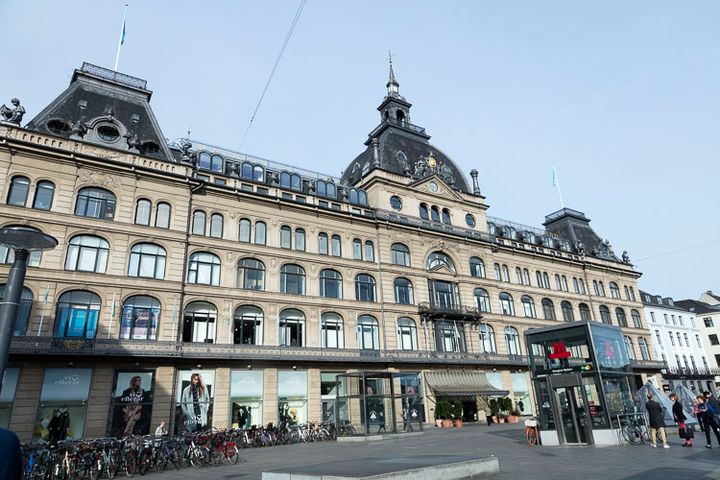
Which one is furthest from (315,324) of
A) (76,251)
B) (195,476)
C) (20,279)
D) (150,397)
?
(20,279)

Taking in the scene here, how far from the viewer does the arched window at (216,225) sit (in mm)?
35219

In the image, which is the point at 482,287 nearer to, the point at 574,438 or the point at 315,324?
the point at 315,324

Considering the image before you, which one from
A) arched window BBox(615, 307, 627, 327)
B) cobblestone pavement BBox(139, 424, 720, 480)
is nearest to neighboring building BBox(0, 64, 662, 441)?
cobblestone pavement BBox(139, 424, 720, 480)

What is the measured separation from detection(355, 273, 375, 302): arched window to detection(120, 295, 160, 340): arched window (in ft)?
51.6

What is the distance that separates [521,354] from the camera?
48.1 metres

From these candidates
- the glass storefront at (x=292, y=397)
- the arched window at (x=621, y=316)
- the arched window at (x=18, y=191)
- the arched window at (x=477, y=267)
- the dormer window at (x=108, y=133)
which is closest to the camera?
the arched window at (x=18, y=191)

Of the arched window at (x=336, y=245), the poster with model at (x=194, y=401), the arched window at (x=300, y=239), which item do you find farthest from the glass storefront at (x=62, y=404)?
the arched window at (x=336, y=245)

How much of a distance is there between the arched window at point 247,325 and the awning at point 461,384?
595 inches

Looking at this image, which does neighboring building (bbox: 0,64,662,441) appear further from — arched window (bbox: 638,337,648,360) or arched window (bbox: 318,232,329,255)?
arched window (bbox: 638,337,648,360)

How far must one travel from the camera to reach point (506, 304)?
50062 mm

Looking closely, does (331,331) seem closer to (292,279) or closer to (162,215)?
(292,279)

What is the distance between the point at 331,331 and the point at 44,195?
21.4 meters

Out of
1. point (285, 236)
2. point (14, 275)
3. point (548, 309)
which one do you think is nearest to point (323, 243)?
point (285, 236)

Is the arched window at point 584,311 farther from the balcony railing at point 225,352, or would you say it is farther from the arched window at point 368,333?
the arched window at point 368,333
